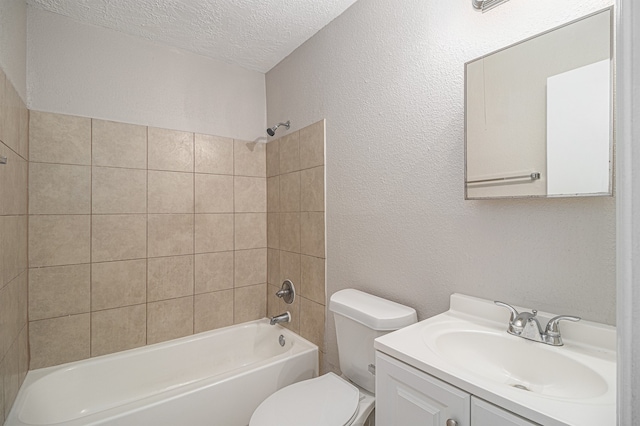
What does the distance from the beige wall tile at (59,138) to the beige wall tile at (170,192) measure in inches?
14.6

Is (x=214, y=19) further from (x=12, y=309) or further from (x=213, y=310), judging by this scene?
(x=213, y=310)

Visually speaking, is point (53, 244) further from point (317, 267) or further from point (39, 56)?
point (317, 267)

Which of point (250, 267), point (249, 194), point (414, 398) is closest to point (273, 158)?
point (249, 194)

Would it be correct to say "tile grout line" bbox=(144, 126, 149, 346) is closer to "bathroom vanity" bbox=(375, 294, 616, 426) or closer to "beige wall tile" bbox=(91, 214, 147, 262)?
"beige wall tile" bbox=(91, 214, 147, 262)

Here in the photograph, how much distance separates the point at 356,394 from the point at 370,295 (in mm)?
445

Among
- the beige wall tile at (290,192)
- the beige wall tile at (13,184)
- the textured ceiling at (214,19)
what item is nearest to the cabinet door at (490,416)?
the beige wall tile at (290,192)

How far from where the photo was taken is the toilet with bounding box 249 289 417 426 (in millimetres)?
1233

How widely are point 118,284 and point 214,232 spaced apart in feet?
2.17

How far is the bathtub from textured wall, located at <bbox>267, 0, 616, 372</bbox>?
399 millimetres

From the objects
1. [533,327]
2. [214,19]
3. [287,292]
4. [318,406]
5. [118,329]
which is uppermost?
[214,19]

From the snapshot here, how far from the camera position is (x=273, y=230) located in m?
2.39

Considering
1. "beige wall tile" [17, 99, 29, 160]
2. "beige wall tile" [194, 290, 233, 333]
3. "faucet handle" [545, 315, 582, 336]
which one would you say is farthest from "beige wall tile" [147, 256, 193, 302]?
"faucet handle" [545, 315, 582, 336]

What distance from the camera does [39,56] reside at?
66.1 inches

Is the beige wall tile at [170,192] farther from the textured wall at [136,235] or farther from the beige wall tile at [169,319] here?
the beige wall tile at [169,319]
